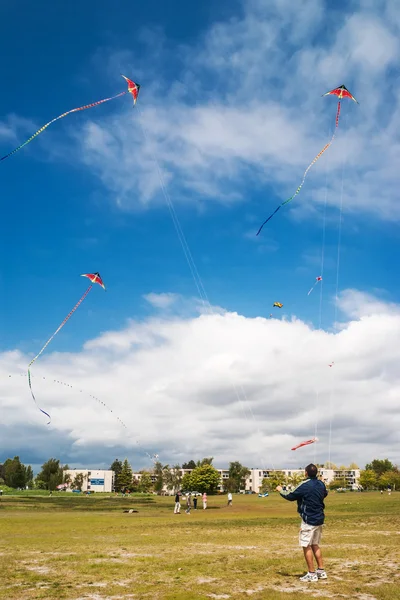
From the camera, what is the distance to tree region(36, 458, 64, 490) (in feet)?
492

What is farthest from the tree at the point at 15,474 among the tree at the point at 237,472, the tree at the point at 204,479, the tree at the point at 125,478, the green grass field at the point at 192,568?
the green grass field at the point at 192,568

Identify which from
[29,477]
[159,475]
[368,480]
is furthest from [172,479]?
[368,480]

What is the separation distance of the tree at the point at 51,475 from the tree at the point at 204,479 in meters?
45.9

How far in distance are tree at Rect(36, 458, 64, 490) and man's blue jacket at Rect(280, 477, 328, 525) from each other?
15303 centimetres

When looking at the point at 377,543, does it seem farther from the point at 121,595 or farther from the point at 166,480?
the point at 166,480

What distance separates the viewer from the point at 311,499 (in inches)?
443

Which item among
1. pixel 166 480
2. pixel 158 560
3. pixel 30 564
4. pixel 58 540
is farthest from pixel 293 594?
pixel 166 480

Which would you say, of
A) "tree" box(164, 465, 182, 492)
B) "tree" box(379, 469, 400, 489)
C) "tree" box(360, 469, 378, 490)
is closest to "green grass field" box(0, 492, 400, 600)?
"tree" box(164, 465, 182, 492)

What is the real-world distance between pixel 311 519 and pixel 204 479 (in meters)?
123

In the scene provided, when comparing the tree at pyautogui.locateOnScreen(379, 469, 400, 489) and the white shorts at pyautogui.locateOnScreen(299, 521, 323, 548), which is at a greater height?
the white shorts at pyautogui.locateOnScreen(299, 521, 323, 548)

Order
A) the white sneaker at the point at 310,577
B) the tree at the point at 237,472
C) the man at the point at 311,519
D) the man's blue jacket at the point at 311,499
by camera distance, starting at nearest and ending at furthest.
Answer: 1. the white sneaker at the point at 310,577
2. the man at the point at 311,519
3. the man's blue jacket at the point at 311,499
4. the tree at the point at 237,472

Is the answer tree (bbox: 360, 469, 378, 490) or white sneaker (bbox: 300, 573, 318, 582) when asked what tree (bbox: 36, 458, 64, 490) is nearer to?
tree (bbox: 360, 469, 378, 490)

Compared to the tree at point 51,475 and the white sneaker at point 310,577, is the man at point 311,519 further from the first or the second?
the tree at point 51,475

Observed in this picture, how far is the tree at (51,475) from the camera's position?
15002 centimetres
